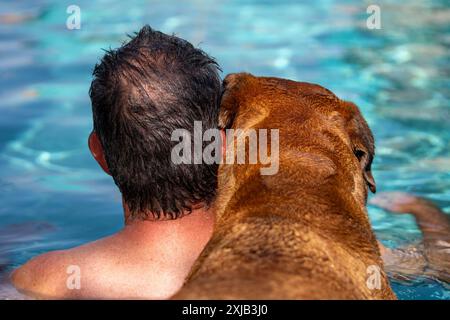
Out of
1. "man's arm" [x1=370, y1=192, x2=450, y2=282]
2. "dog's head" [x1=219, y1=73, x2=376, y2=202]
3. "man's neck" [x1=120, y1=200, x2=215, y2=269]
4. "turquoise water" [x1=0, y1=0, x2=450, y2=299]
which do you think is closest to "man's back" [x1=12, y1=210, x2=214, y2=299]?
"man's neck" [x1=120, y1=200, x2=215, y2=269]

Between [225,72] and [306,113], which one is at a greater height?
[225,72]

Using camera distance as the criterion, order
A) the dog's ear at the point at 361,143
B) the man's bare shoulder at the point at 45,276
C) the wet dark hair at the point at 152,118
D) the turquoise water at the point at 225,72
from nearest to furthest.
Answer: the wet dark hair at the point at 152,118, the man's bare shoulder at the point at 45,276, the dog's ear at the point at 361,143, the turquoise water at the point at 225,72

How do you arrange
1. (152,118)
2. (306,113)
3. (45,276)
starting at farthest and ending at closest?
(45,276), (306,113), (152,118)

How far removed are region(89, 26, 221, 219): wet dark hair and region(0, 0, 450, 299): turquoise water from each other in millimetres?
1953

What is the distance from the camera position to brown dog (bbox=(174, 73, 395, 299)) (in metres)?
2.59

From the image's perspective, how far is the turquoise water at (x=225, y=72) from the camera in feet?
22.5

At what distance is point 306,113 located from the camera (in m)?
3.84

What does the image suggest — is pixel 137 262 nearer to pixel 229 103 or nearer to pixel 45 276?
pixel 45 276

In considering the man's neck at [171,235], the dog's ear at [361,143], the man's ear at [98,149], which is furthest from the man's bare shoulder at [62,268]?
the dog's ear at [361,143]

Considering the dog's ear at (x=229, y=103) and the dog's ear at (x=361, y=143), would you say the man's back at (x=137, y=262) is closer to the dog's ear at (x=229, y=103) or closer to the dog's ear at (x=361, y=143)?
the dog's ear at (x=229, y=103)

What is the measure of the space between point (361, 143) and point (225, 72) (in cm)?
504

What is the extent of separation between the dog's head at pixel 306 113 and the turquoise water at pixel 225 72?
181cm

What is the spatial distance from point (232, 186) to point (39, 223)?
11.5 ft

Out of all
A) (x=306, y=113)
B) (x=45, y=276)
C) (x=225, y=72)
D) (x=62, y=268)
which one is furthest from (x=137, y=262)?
(x=225, y=72)
